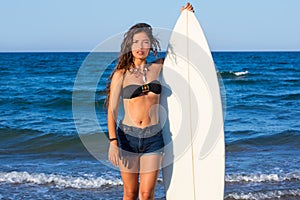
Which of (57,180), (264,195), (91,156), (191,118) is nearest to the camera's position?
(191,118)

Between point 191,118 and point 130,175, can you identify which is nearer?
point 130,175

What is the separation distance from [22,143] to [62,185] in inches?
126

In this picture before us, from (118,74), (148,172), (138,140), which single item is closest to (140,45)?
Result: (118,74)

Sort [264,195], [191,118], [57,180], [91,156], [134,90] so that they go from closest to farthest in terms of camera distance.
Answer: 1. [134,90]
2. [191,118]
3. [264,195]
4. [57,180]
5. [91,156]

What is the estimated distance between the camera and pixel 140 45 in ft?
12.2

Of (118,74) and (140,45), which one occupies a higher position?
(140,45)

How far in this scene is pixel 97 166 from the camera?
23.7 ft

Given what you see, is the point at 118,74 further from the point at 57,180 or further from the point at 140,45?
the point at 57,180

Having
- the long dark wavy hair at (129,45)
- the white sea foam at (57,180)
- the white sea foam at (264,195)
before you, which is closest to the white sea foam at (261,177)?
the white sea foam at (264,195)

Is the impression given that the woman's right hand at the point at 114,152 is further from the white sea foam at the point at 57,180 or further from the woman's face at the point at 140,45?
the white sea foam at the point at 57,180

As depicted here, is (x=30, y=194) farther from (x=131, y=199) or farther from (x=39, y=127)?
(x=39, y=127)

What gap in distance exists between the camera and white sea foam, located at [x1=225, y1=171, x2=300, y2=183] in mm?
6352

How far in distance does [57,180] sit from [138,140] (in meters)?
3.04

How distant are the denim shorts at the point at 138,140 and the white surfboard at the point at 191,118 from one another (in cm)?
37
